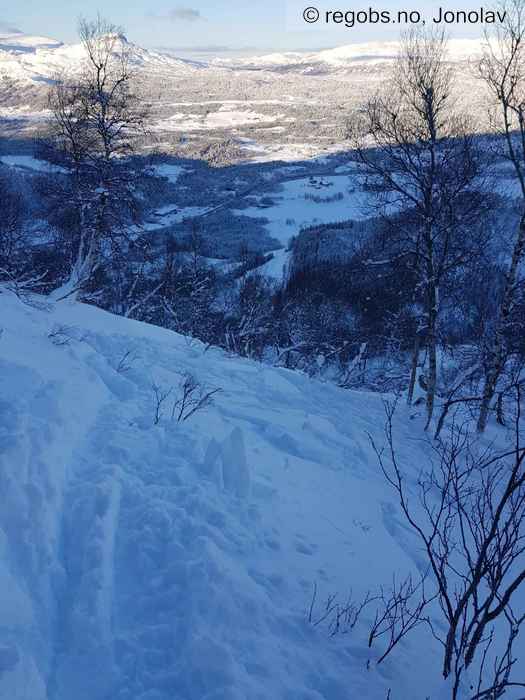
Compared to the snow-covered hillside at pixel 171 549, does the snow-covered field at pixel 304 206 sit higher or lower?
higher

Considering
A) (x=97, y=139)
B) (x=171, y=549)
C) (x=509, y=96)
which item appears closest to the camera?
(x=171, y=549)

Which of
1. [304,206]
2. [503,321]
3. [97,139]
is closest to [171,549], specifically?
[503,321]

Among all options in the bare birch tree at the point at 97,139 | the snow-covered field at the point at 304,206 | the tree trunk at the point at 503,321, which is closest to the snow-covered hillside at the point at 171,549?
the tree trunk at the point at 503,321

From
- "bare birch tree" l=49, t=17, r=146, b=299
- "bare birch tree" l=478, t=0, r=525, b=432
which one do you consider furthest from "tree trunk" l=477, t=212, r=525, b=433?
"bare birch tree" l=49, t=17, r=146, b=299

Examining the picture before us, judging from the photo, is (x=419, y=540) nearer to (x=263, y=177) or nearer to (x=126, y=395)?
(x=126, y=395)

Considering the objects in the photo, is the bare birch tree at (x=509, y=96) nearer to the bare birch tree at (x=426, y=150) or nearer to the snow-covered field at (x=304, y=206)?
the bare birch tree at (x=426, y=150)

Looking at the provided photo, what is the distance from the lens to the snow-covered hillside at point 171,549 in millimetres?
2365

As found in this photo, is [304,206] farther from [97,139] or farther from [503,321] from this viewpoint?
[503,321]

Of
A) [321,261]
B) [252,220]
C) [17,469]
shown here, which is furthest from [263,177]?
[17,469]

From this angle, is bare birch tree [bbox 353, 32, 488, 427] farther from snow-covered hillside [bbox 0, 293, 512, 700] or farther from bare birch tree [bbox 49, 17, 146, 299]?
bare birch tree [bbox 49, 17, 146, 299]

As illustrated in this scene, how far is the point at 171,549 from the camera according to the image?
310cm

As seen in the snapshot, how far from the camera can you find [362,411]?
8375 mm

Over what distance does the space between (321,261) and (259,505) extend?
114 ft

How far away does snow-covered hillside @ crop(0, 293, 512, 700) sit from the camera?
2.37 meters
